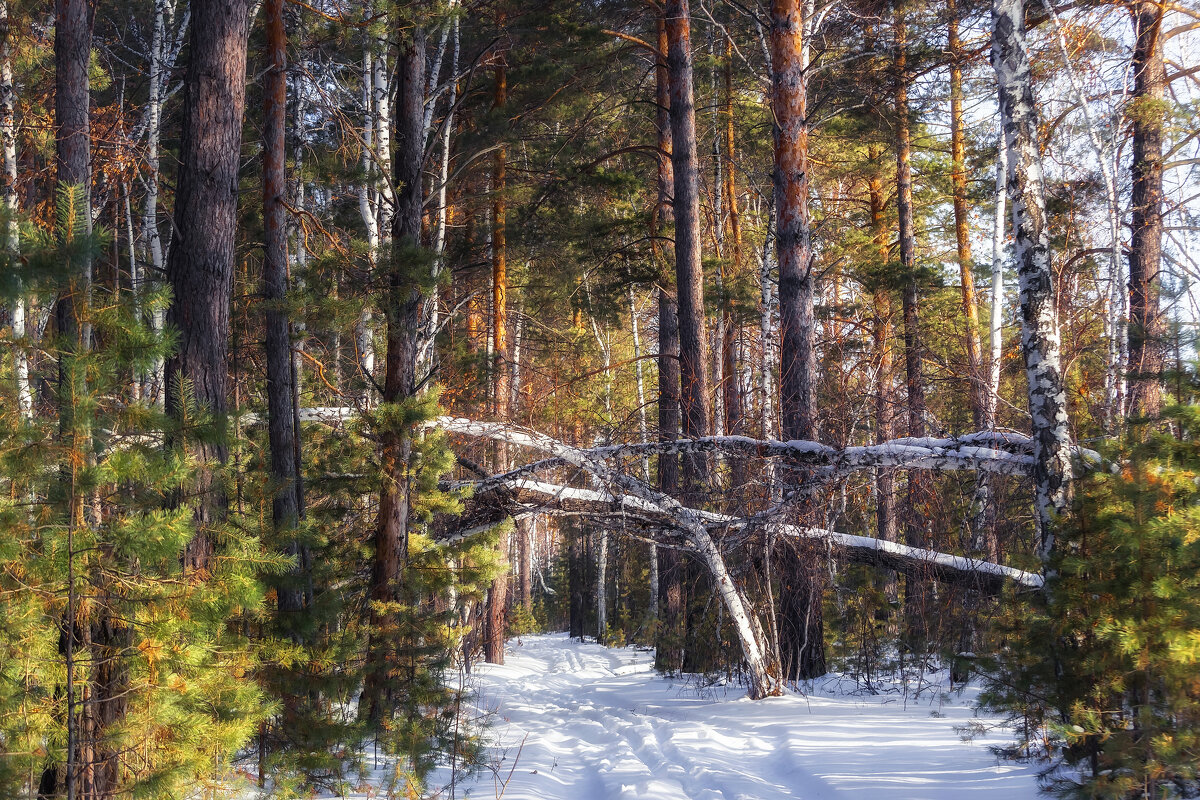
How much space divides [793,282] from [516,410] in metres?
6.43

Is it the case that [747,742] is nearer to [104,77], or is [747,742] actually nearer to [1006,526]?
[1006,526]

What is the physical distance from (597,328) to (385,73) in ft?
32.3

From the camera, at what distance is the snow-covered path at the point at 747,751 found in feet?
16.7

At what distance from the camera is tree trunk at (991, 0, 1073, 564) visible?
4988 millimetres

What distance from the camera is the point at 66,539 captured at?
3268mm

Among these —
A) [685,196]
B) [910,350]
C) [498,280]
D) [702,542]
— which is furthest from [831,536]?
[498,280]

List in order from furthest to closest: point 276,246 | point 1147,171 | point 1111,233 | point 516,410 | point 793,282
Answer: point 516,410, point 1147,171, point 793,282, point 276,246, point 1111,233

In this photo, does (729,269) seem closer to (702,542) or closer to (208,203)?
(702,542)

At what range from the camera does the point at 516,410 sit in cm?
1386

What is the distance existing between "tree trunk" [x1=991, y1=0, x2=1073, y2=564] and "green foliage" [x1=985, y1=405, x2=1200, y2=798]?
0.66 meters

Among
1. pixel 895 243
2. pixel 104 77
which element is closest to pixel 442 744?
pixel 104 77

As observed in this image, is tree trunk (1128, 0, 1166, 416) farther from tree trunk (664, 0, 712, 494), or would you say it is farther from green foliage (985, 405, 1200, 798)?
green foliage (985, 405, 1200, 798)

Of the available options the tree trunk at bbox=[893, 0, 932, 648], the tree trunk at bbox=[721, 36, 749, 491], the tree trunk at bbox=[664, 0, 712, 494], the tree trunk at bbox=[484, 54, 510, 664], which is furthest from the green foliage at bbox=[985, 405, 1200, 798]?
the tree trunk at bbox=[484, 54, 510, 664]

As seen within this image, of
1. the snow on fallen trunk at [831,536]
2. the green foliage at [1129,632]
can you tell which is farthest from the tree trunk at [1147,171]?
the green foliage at [1129,632]
